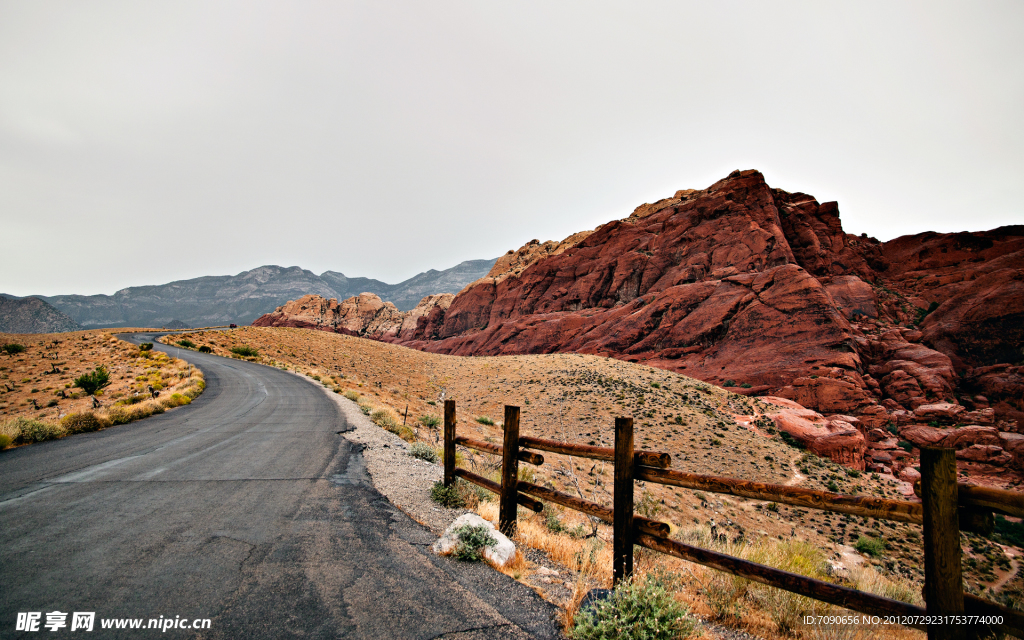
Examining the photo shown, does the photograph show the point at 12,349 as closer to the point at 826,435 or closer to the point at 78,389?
the point at 78,389

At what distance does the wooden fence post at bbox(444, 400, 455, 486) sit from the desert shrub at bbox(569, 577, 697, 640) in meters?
3.80

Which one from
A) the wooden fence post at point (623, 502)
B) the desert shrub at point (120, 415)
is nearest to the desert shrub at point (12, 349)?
the desert shrub at point (120, 415)

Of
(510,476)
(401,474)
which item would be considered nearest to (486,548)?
(510,476)

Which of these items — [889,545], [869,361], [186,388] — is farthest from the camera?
[869,361]

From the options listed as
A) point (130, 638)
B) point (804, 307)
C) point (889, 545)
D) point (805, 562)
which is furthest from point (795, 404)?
point (130, 638)

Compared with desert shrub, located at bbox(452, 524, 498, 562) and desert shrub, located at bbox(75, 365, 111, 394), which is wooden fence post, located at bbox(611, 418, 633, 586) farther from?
desert shrub, located at bbox(75, 365, 111, 394)

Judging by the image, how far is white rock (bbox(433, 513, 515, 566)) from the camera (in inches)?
172

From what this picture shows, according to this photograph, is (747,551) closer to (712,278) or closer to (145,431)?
(145,431)

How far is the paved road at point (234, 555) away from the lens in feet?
10.0

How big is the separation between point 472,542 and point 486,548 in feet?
0.59

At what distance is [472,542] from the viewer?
4.46 meters

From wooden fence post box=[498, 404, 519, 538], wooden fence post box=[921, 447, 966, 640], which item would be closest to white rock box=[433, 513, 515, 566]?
wooden fence post box=[498, 404, 519, 538]

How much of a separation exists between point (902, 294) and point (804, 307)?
806 inches

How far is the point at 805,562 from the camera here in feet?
18.3
